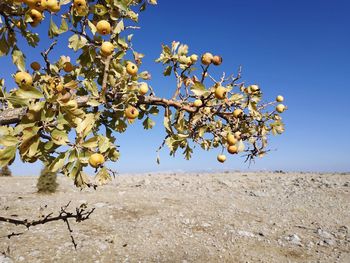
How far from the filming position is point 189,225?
383 inches

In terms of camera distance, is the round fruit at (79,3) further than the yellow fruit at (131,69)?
No

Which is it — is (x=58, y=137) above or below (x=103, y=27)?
below

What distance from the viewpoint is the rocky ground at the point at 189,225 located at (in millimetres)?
7688

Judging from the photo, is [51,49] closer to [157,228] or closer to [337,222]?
[157,228]

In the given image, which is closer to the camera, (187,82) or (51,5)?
(51,5)

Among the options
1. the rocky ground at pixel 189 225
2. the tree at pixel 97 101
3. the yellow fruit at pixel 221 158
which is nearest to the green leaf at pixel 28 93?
the tree at pixel 97 101

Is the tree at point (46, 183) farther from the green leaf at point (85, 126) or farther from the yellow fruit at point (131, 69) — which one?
the green leaf at point (85, 126)

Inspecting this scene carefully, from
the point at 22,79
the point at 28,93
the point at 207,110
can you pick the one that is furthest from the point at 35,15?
the point at 207,110

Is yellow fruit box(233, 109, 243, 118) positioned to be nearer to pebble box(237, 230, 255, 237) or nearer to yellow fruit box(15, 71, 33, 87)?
yellow fruit box(15, 71, 33, 87)

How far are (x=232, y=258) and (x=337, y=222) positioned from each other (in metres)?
4.52

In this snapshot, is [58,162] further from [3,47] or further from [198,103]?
[198,103]

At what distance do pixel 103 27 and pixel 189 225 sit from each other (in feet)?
26.1

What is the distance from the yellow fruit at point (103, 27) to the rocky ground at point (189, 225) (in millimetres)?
3802

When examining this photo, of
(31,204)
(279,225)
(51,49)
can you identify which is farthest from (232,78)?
(31,204)
